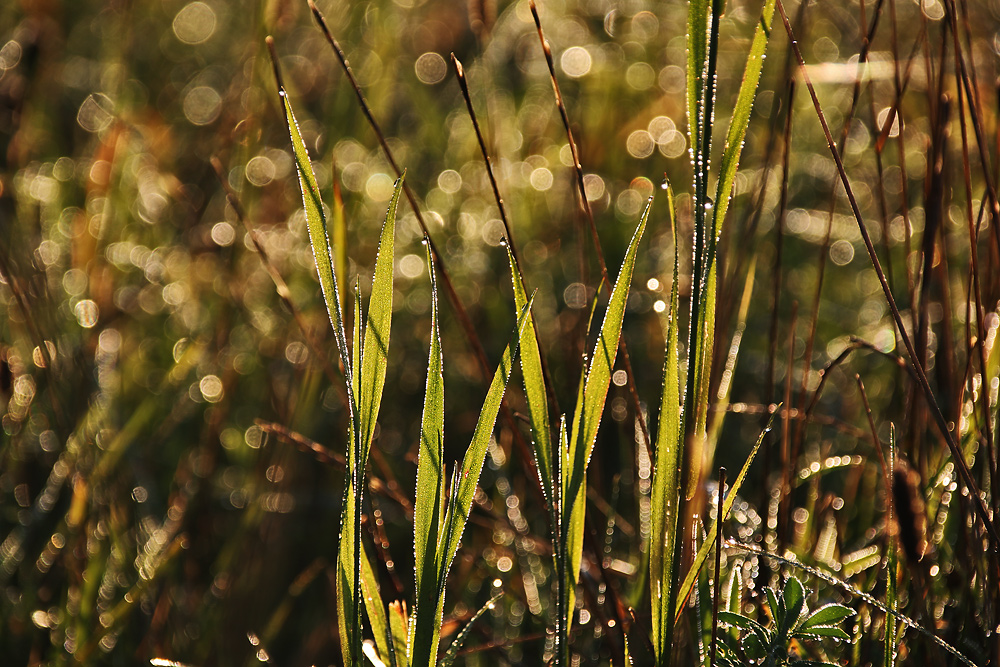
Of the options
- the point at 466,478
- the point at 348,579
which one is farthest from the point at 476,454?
the point at 348,579

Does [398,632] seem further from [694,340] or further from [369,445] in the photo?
[694,340]

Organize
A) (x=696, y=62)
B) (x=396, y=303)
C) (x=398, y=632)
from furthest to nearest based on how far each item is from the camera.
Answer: (x=396, y=303) → (x=398, y=632) → (x=696, y=62)

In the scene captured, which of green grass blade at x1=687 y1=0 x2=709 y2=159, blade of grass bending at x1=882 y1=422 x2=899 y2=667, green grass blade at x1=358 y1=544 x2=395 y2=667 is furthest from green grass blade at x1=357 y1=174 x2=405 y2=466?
blade of grass bending at x1=882 y1=422 x2=899 y2=667

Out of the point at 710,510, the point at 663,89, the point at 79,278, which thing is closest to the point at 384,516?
the point at 710,510

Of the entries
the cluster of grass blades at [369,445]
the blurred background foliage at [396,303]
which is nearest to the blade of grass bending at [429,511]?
the cluster of grass blades at [369,445]

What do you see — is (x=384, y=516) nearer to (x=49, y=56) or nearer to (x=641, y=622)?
(x=641, y=622)

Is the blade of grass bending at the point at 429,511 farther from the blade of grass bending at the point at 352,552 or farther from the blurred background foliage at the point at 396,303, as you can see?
the blurred background foliage at the point at 396,303
